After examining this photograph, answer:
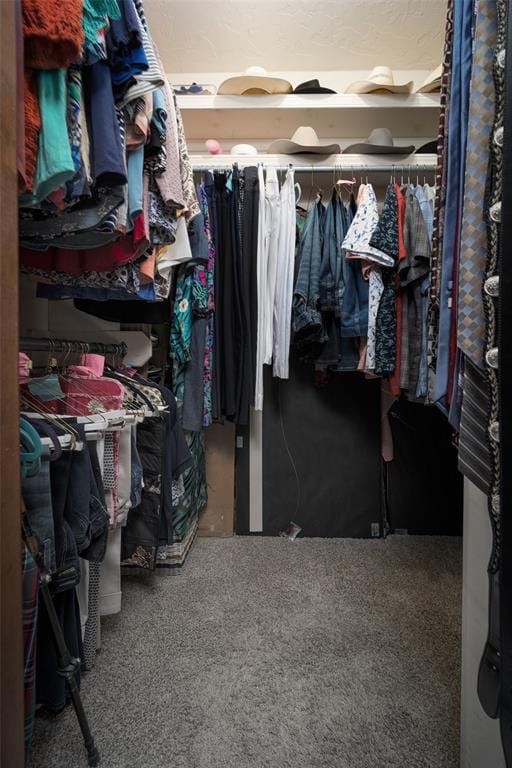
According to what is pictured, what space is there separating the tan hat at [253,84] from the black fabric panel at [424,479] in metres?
1.75

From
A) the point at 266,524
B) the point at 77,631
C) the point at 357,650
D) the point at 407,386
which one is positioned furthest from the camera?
the point at 266,524

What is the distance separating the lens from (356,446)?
216cm

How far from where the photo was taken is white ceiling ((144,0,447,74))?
A: 1.79 m

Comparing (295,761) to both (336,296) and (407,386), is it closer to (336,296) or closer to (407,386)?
(407,386)

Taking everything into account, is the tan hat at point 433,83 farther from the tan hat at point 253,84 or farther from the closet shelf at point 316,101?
the tan hat at point 253,84

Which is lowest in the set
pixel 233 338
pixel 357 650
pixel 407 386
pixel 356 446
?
pixel 357 650

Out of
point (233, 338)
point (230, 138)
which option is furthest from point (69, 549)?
point (230, 138)

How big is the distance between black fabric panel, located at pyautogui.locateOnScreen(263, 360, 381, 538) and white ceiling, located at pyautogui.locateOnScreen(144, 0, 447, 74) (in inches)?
64.8

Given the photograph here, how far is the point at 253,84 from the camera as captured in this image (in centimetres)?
183

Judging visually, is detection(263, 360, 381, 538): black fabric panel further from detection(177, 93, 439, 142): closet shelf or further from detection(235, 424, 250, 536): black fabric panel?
detection(177, 93, 439, 142): closet shelf

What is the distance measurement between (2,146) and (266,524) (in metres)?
2.03

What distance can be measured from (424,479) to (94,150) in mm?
2096

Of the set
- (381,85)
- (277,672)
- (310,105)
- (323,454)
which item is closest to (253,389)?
(323,454)

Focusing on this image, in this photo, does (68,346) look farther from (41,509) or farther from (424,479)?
(424,479)
